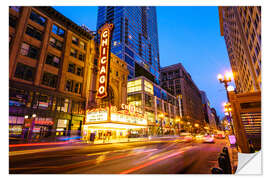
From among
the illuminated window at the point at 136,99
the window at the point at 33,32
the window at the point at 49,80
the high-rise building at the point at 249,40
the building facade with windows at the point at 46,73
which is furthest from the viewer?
the illuminated window at the point at 136,99

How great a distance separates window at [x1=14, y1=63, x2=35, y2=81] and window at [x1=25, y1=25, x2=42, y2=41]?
5.32m

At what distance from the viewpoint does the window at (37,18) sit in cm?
2162

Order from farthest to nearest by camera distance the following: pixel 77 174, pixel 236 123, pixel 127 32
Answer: pixel 127 32 → pixel 236 123 → pixel 77 174

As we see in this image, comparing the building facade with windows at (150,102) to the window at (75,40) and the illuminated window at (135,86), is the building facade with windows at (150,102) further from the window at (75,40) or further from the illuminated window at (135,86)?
the window at (75,40)

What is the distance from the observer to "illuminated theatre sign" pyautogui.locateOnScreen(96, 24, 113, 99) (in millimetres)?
23047

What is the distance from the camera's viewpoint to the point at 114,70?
36.4m

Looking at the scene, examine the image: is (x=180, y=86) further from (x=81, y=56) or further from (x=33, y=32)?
(x=33, y=32)

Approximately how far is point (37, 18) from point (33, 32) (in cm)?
279

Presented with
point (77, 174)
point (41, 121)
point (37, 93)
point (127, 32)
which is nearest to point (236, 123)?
point (77, 174)

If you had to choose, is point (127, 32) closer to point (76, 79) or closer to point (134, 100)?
point (134, 100)

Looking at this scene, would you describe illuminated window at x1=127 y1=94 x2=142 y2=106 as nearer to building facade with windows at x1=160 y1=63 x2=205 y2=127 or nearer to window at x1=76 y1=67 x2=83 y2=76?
window at x1=76 y1=67 x2=83 y2=76

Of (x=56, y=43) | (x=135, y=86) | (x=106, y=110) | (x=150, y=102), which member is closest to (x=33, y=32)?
(x=56, y=43)

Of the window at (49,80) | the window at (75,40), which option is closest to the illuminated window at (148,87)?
the window at (75,40)

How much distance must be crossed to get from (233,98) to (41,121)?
75.4 ft
